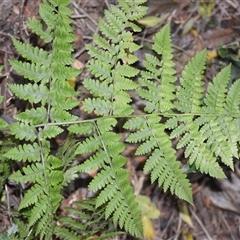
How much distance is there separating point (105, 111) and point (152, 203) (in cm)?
143

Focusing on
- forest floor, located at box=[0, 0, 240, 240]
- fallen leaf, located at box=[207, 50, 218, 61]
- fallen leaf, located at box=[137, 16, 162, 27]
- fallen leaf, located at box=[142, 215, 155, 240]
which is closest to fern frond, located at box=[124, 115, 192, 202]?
forest floor, located at box=[0, 0, 240, 240]

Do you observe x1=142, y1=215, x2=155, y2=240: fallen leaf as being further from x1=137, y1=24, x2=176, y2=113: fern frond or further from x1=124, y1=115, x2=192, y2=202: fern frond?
x1=137, y1=24, x2=176, y2=113: fern frond

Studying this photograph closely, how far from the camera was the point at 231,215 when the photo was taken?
4.07 meters

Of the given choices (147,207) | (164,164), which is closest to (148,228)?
(147,207)

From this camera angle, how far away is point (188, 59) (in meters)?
4.07

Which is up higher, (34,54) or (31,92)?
(34,54)

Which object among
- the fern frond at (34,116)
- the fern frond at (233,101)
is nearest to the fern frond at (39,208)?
the fern frond at (34,116)

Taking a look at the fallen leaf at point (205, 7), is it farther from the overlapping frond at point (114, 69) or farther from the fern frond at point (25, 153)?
the fern frond at point (25, 153)

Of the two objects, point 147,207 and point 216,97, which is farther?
point 147,207

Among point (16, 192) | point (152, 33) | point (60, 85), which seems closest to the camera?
point (60, 85)

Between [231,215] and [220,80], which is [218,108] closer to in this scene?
[220,80]

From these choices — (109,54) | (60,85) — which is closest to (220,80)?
(109,54)

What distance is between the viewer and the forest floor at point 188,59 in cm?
379

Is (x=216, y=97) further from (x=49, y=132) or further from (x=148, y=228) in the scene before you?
(x=148, y=228)
